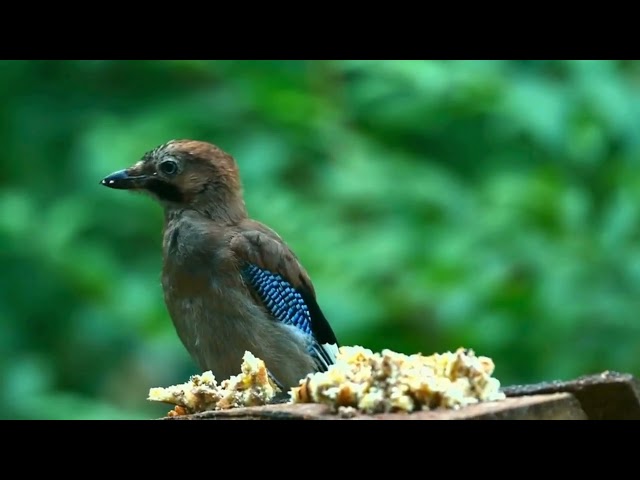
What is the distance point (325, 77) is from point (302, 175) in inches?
24.9

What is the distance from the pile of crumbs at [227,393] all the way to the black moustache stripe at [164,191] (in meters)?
1.74

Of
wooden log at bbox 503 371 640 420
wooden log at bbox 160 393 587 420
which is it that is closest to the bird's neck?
wooden log at bbox 160 393 587 420

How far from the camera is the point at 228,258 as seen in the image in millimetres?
5234

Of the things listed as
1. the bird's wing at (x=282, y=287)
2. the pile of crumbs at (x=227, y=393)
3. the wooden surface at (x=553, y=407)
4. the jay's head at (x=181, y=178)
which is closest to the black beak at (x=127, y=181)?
the jay's head at (x=181, y=178)

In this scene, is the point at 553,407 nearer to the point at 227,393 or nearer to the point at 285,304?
the point at 227,393

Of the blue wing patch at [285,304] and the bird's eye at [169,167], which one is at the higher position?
the bird's eye at [169,167]

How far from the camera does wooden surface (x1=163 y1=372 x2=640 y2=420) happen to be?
2818mm

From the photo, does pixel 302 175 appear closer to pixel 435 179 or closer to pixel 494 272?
pixel 435 179

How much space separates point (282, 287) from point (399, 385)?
234 cm

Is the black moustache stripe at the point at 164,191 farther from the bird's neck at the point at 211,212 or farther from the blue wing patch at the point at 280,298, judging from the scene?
the blue wing patch at the point at 280,298

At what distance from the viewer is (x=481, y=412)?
2.80m

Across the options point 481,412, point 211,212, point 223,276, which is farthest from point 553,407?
point 211,212

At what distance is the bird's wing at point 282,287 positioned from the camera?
5281 millimetres
